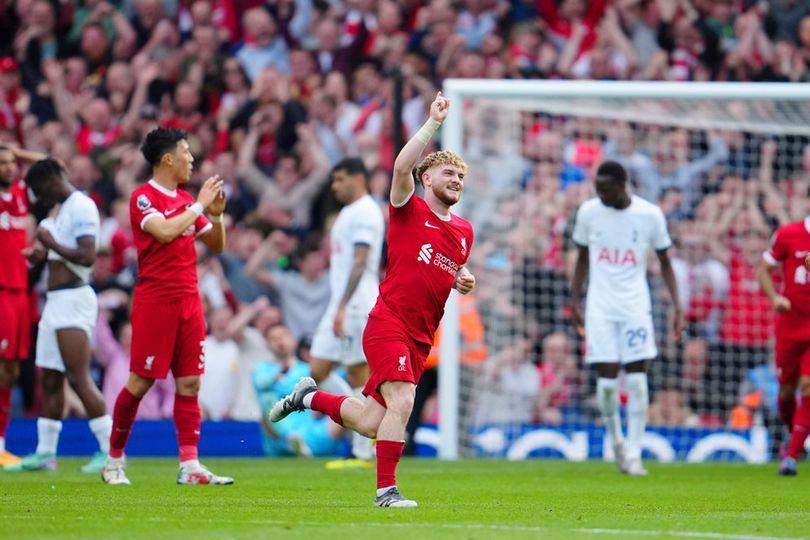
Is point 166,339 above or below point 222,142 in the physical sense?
below

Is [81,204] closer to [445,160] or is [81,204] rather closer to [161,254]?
[161,254]

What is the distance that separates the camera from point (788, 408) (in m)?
13.8

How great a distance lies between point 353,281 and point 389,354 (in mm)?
4845

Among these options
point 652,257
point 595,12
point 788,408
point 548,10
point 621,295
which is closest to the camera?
point 621,295

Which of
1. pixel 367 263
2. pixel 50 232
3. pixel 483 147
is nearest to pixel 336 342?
pixel 367 263

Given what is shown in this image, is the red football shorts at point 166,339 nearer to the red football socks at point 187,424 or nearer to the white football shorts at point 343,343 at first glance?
the red football socks at point 187,424

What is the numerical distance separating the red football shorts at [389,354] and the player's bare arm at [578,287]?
15.2 feet

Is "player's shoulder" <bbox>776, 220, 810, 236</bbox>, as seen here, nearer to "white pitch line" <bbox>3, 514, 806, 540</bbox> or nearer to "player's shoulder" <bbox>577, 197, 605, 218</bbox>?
"player's shoulder" <bbox>577, 197, 605, 218</bbox>

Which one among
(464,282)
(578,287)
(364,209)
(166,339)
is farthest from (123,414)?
(578,287)

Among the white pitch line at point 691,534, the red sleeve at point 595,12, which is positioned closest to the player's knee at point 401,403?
the white pitch line at point 691,534

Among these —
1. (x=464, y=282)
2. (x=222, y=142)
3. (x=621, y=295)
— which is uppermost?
(x=222, y=142)

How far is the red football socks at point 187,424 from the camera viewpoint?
411 inches

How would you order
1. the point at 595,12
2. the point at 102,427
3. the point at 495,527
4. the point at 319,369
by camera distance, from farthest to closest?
the point at 595,12
the point at 319,369
the point at 102,427
the point at 495,527

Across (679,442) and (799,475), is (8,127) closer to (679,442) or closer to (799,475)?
(679,442)
